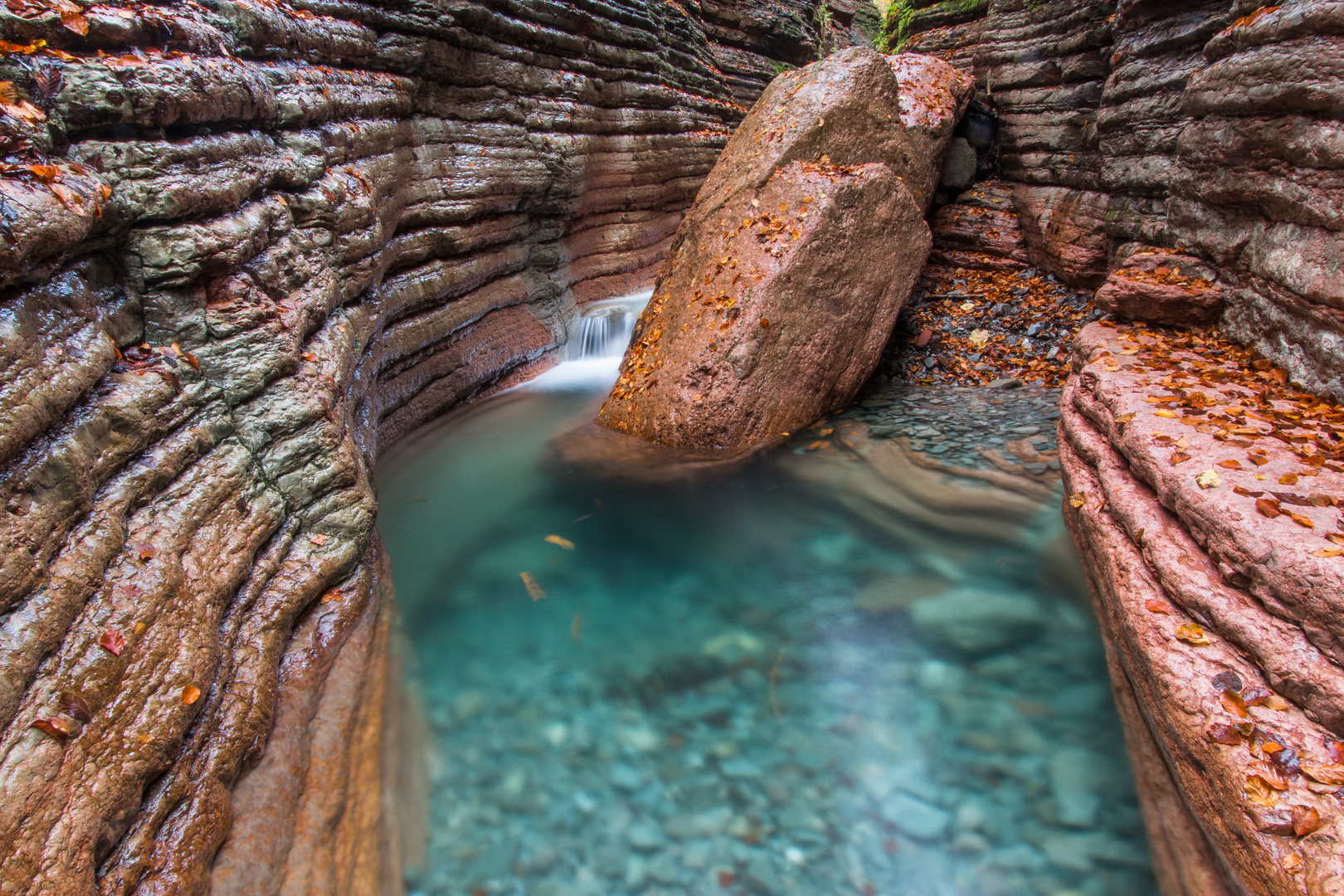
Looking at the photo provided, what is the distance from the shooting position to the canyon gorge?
232 centimetres

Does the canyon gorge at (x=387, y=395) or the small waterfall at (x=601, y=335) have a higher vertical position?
the canyon gorge at (x=387, y=395)

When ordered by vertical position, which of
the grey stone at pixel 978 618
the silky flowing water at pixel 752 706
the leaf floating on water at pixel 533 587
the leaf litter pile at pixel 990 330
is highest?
the leaf litter pile at pixel 990 330

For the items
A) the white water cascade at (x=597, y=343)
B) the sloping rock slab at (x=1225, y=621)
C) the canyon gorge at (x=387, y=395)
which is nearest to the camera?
the sloping rock slab at (x=1225, y=621)

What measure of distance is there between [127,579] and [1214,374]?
5.97m

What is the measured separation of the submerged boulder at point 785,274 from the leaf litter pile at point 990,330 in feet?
3.83

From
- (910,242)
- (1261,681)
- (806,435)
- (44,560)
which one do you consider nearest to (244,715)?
(44,560)

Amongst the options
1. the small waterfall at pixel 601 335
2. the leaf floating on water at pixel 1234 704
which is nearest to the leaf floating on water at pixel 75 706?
the leaf floating on water at pixel 1234 704

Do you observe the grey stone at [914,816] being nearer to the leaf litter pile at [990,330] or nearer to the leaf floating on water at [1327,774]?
the leaf floating on water at [1327,774]

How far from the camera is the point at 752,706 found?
3559 mm

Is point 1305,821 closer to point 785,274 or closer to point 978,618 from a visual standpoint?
point 978,618

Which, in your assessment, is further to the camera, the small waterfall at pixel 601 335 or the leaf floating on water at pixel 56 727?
the small waterfall at pixel 601 335

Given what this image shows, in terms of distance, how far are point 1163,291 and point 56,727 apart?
6914mm

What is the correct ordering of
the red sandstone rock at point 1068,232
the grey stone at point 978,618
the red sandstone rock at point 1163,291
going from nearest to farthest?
the grey stone at point 978,618
the red sandstone rock at point 1163,291
the red sandstone rock at point 1068,232

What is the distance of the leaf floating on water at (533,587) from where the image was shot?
14.9 ft
